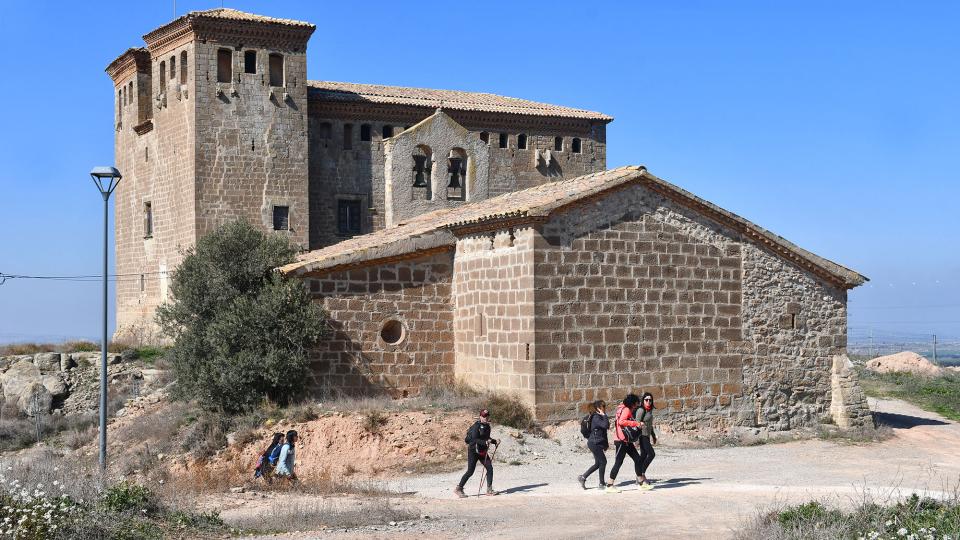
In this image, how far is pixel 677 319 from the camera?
815 inches

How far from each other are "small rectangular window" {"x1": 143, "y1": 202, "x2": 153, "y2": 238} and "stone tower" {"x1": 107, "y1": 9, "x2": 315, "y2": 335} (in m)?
0.04

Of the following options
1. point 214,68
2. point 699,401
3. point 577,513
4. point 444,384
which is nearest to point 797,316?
point 699,401

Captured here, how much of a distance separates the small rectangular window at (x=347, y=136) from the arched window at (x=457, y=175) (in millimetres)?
3808

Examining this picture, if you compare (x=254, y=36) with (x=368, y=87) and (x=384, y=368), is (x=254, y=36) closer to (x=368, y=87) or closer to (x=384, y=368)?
(x=368, y=87)

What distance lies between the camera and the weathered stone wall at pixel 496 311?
1931 centimetres

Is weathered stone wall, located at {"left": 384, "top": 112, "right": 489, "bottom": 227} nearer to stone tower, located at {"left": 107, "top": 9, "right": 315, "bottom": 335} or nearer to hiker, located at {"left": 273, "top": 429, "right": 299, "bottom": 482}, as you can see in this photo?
stone tower, located at {"left": 107, "top": 9, "right": 315, "bottom": 335}

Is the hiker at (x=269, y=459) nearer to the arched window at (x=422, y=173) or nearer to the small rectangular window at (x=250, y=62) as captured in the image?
the small rectangular window at (x=250, y=62)

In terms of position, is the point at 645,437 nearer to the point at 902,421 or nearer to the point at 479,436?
the point at 479,436

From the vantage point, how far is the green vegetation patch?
93.1 feet

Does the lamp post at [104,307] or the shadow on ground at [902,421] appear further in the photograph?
the shadow on ground at [902,421]

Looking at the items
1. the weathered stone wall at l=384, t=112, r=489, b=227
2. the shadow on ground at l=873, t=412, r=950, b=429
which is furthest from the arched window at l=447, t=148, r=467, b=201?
the shadow on ground at l=873, t=412, r=950, b=429

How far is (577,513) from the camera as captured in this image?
1281cm

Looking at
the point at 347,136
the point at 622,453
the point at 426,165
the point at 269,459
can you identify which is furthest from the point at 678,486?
the point at 347,136

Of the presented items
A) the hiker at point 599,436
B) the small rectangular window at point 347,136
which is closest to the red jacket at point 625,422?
the hiker at point 599,436
